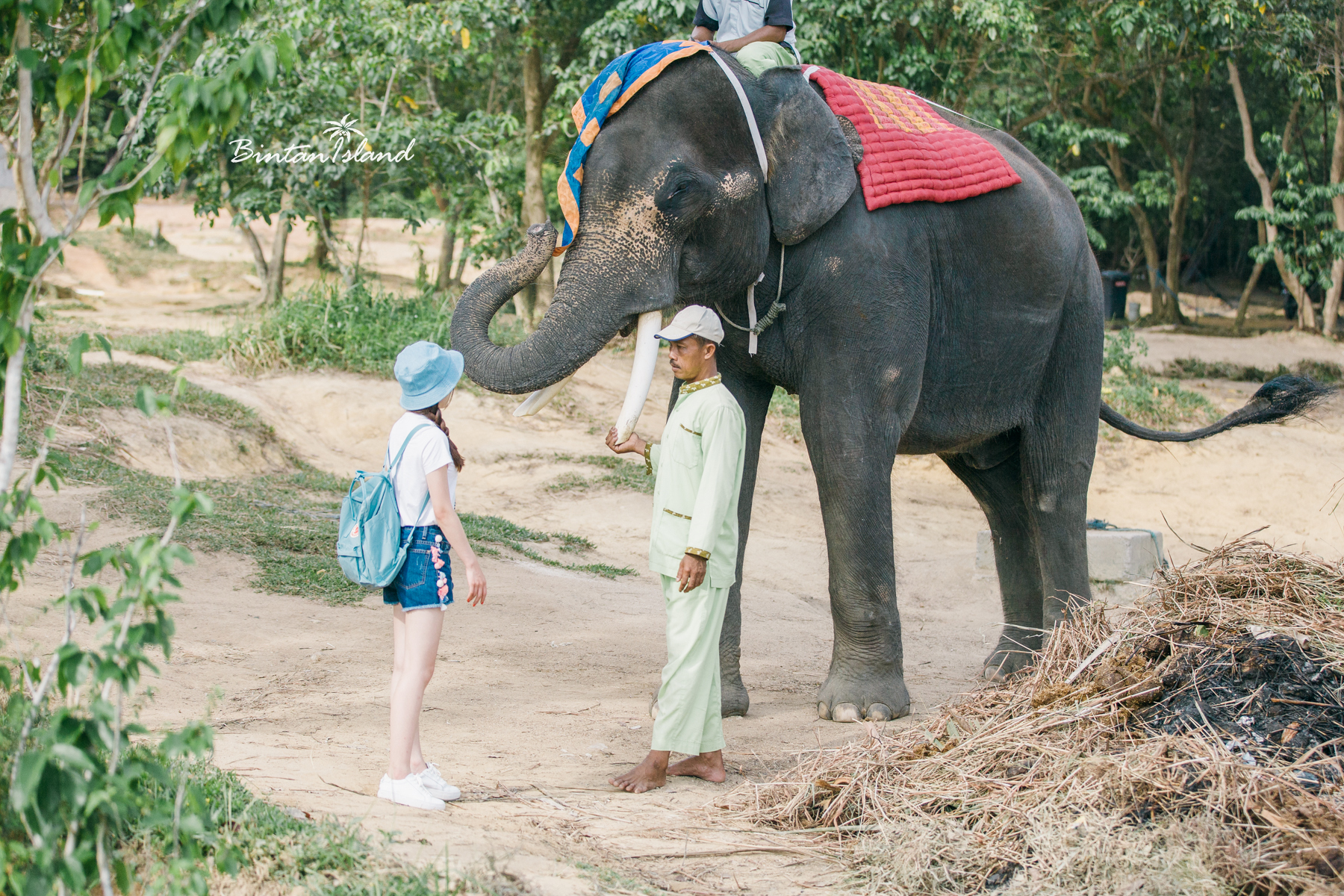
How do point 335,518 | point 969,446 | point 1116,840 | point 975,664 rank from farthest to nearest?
point 335,518
point 975,664
point 969,446
point 1116,840

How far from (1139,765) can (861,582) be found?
1703 mm

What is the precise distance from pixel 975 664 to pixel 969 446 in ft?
4.70

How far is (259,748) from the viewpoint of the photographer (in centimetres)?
371

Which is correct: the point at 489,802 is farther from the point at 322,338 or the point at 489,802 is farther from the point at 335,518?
the point at 322,338

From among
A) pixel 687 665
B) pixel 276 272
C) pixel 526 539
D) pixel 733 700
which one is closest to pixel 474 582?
pixel 687 665

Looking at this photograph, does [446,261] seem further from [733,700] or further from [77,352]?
[77,352]

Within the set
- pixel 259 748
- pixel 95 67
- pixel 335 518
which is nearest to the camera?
pixel 95 67

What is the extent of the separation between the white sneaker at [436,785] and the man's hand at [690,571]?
0.85 meters

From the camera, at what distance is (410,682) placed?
3367 mm

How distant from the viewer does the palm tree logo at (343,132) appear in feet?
37.8

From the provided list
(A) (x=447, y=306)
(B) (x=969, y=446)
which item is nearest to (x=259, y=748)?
(B) (x=969, y=446)

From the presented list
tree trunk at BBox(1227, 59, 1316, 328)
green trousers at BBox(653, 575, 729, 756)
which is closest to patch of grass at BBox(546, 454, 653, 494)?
green trousers at BBox(653, 575, 729, 756)

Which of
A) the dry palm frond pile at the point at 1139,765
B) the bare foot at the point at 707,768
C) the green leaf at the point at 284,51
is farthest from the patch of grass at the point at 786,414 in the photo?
the green leaf at the point at 284,51

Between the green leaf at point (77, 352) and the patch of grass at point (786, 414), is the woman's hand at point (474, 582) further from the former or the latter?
the patch of grass at point (786, 414)
